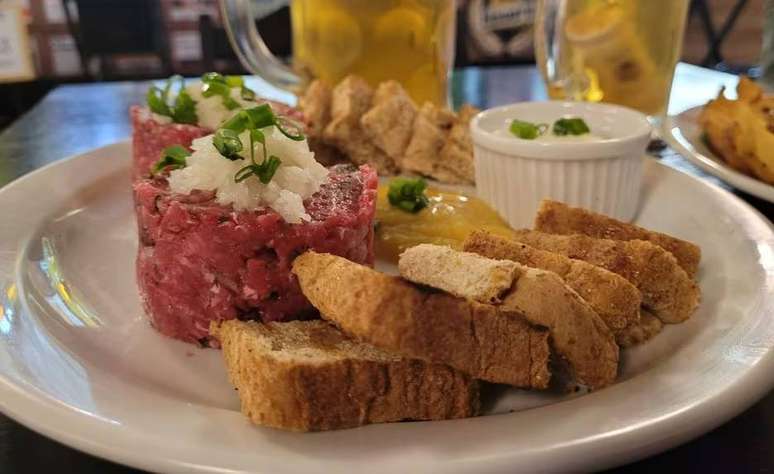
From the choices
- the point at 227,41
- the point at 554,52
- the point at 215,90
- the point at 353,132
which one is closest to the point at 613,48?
the point at 554,52

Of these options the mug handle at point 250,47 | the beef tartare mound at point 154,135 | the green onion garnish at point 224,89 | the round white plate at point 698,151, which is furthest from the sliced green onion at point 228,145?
the mug handle at point 250,47

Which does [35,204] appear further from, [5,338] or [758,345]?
[758,345]

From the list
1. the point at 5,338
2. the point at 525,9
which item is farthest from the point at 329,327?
the point at 525,9

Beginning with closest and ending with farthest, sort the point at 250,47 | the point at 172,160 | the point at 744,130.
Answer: the point at 172,160, the point at 744,130, the point at 250,47

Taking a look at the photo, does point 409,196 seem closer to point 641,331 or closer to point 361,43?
point 641,331

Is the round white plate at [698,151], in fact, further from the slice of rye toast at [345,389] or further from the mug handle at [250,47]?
the mug handle at [250,47]

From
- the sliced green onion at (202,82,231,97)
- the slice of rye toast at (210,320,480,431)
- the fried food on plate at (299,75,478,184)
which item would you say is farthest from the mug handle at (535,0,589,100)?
the slice of rye toast at (210,320,480,431)

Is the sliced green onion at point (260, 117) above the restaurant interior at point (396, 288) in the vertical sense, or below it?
above
